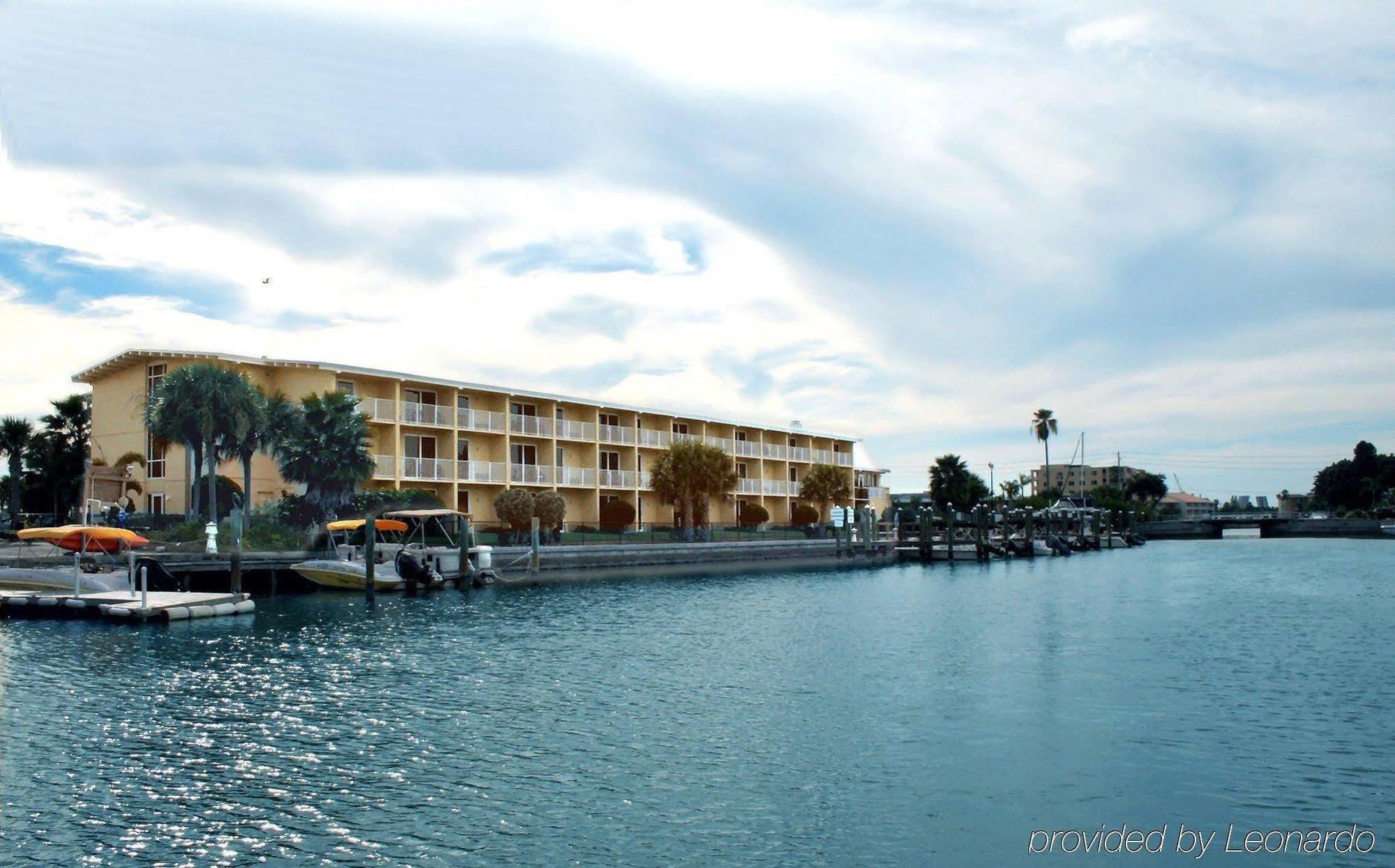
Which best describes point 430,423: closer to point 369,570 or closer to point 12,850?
point 369,570

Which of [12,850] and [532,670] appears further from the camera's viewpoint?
[532,670]

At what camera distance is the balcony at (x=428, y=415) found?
6162 cm

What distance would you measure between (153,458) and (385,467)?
1188 centimetres

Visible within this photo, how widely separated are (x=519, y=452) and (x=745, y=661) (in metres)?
45.3

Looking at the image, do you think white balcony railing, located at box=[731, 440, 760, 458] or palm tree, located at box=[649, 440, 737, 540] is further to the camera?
white balcony railing, located at box=[731, 440, 760, 458]

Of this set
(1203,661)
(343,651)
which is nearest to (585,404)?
(343,651)

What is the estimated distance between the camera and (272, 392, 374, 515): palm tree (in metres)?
52.4

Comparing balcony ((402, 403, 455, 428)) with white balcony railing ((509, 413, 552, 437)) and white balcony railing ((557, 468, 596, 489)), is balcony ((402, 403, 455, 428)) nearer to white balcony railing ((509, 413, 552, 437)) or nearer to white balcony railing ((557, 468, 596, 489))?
white balcony railing ((509, 413, 552, 437))

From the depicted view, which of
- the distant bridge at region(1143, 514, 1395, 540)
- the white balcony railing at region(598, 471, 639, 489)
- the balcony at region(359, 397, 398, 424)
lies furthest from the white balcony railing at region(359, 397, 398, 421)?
the distant bridge at region(1143, 514, 1395, 540)

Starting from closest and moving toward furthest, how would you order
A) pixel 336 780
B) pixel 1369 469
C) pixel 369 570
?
pixel 336 780 → pixel 369 570 → pixel 1369 469

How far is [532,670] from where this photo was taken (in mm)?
25906

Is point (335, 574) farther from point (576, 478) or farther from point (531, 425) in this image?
point (576, 478)

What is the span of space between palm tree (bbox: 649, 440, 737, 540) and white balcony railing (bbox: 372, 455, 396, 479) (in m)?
20.5

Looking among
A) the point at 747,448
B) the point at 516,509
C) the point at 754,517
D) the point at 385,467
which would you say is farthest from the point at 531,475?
the point at 747,448
